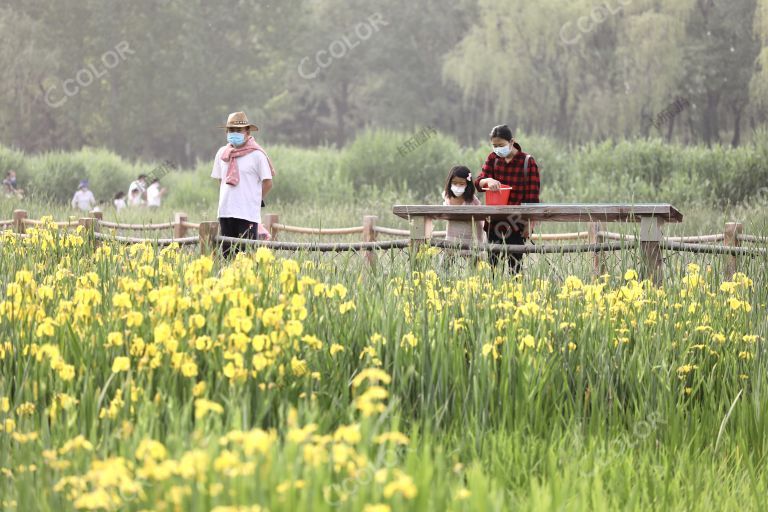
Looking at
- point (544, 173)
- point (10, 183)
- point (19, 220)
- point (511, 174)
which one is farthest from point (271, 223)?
point (10, 183)

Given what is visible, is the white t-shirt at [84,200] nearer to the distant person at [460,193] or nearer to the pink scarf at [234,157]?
the pink scarf at [234,157]

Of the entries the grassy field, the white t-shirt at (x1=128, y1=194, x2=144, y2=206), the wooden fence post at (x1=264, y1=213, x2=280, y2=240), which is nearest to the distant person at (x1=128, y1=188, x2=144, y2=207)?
the white t-shirt at (x1=128, y1=194, x2=144, y2=206)

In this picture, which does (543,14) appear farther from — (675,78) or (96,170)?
(96,170)

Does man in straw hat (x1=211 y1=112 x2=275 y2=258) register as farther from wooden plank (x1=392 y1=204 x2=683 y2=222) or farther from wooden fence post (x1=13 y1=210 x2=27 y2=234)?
wooden fence post (x1=13 y1=210 x2=27 y2=234)

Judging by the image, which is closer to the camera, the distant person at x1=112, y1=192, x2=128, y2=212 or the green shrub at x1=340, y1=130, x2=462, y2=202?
the distant person at x1=112, y1=192, x2=128, y2=212

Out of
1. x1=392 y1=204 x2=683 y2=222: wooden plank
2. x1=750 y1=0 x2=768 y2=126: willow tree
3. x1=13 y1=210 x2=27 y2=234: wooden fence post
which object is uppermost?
x1=750 y1=0 x2=768 y2=126: willow tree

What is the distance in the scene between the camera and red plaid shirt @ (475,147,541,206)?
29.9ft

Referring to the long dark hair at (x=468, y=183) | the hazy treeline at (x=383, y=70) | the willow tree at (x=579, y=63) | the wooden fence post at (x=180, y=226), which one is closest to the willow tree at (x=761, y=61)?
the hazy treeline at (x=383, y=70)

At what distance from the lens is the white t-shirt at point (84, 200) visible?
2188 centimetres

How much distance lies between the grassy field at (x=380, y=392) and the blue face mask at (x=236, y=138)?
358 centimetres

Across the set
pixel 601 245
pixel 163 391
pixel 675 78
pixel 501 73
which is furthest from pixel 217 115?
pixel 163 391

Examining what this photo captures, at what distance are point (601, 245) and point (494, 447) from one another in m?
3.75

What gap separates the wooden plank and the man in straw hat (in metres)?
1.67

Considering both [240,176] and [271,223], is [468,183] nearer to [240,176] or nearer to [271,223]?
[240,176]
